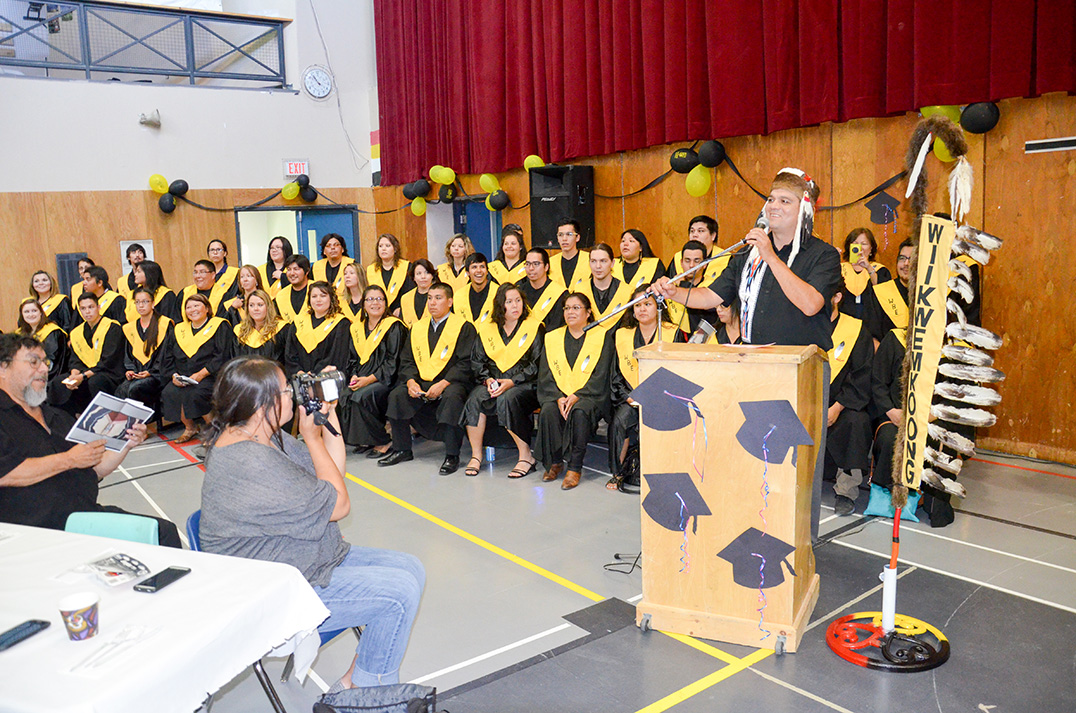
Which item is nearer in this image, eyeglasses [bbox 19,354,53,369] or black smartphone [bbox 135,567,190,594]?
black smartphone [bbox 135,567,190,594]

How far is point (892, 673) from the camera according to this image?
8.69 feet

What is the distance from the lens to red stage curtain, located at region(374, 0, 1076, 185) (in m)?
5.07

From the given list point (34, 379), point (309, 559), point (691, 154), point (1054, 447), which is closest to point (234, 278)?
point (691, 154)

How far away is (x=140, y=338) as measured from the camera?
696 centimetres

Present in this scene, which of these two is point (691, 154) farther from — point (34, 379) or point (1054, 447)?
point (34, 379)

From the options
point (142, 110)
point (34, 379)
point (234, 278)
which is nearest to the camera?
point (34, 379)

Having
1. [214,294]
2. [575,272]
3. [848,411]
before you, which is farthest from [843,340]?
→ [214,294]

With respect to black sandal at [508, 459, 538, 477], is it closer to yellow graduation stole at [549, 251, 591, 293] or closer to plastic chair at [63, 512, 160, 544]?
yellow graduation stole at [549, 251, 591, 293]

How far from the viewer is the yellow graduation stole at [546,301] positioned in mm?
5938

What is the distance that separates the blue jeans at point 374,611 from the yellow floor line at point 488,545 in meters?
1.10

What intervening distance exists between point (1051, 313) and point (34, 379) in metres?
5.31

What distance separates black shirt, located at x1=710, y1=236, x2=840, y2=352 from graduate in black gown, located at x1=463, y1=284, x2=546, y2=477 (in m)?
2.54

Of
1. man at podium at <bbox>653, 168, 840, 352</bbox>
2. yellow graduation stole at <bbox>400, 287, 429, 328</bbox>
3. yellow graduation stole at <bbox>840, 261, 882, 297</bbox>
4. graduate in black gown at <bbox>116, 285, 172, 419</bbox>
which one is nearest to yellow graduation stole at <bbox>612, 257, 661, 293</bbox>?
yellow graduation stole at <bbox>840, 261, 882, 297</bbox>

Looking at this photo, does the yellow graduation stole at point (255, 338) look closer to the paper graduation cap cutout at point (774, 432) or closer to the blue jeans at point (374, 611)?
the blue jeans at point (374, 611)
